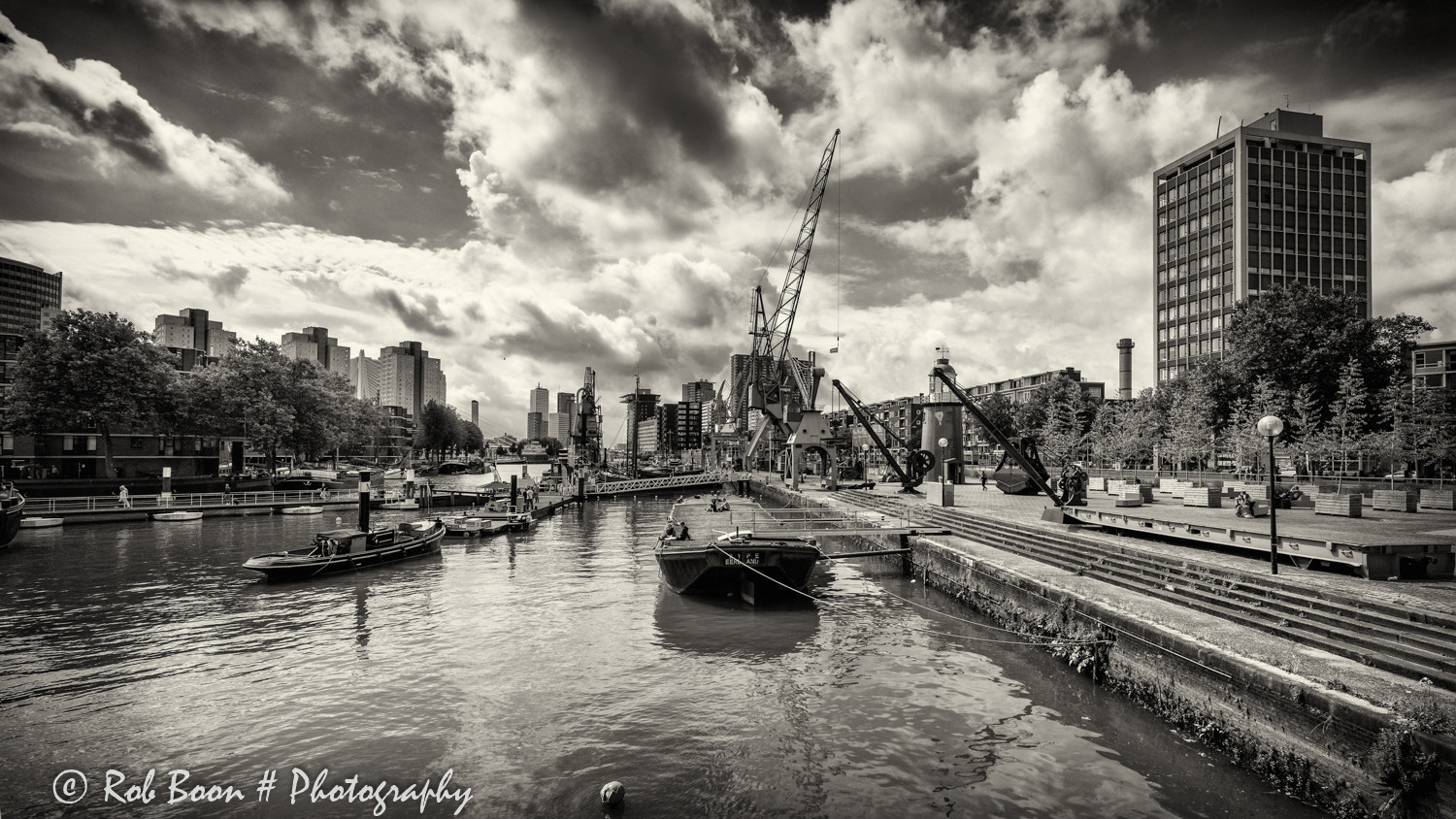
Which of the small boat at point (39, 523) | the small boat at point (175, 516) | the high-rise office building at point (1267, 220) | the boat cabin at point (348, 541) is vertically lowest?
the small boat at point (175, 516)

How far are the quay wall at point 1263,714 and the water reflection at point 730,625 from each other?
618 centimetres

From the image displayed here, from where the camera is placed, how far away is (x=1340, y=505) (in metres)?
21.8

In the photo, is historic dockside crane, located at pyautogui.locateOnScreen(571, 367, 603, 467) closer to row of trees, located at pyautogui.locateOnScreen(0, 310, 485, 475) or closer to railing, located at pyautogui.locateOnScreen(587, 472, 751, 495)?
railing, located at pyautogui.locateOnScreen(587, 472, 751, 495)

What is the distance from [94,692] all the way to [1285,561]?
84.8 feet

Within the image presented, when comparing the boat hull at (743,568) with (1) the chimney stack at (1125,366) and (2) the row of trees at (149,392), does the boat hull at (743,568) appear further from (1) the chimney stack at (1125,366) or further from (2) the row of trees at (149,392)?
(1) the chimney stack at (1125,366)

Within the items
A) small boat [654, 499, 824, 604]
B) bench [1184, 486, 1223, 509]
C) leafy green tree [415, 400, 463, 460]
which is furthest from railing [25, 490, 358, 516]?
leafy green tree [415, 400, 463, 460]

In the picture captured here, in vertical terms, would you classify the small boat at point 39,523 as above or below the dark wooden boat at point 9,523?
below

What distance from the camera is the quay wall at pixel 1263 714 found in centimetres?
700

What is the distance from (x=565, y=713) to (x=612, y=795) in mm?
3618

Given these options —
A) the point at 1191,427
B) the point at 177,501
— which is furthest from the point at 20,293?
the point at 1191,427

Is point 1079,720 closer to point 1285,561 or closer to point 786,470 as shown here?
point 1285,561

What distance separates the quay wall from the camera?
700cm

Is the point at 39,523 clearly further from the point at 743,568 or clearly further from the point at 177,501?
the point at 743,568

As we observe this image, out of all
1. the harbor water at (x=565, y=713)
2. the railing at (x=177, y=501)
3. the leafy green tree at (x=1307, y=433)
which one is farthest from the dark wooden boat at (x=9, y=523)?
the leafy green tree at (x=1307, y=433)
